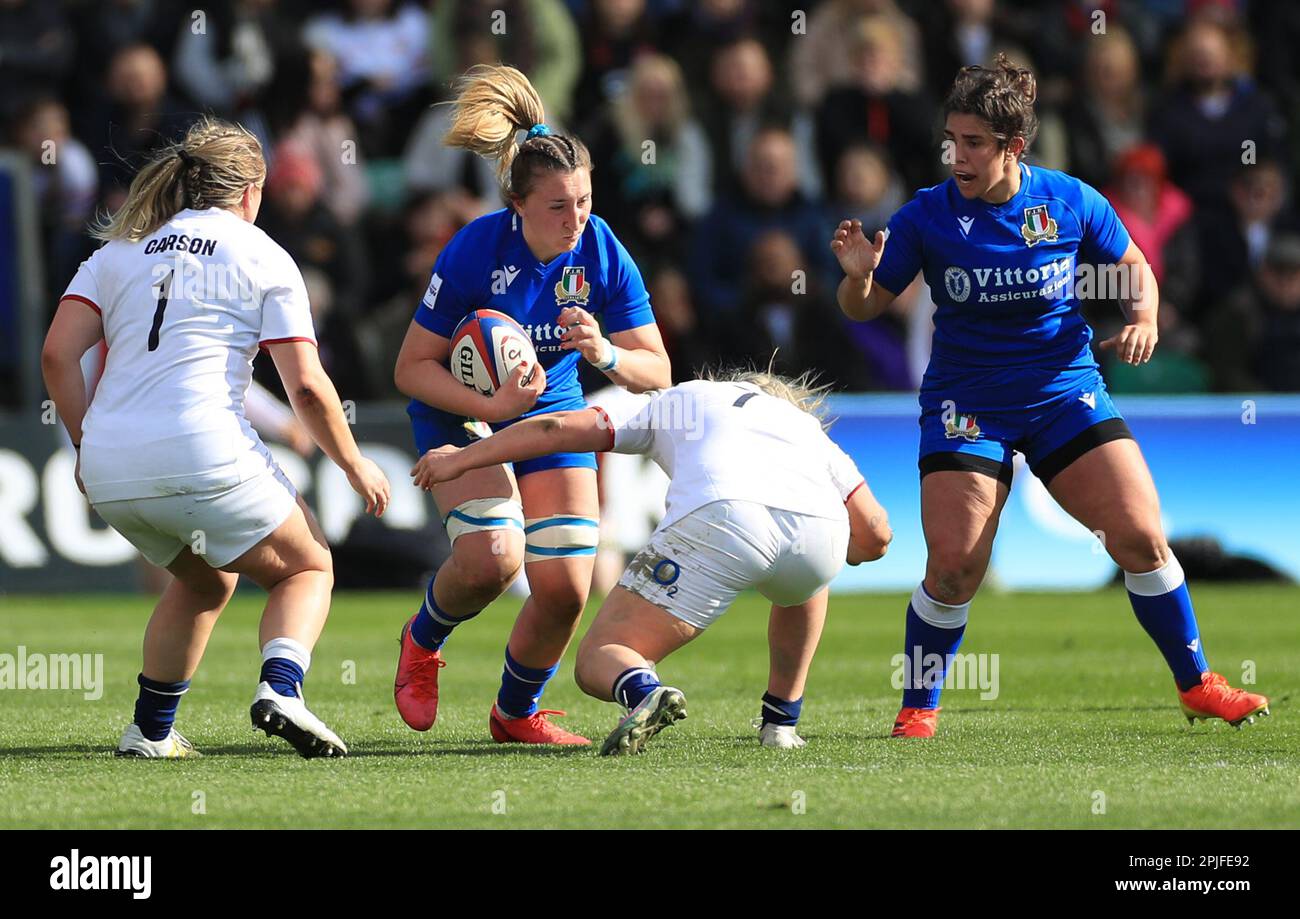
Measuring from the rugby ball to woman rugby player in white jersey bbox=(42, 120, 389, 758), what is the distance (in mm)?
735

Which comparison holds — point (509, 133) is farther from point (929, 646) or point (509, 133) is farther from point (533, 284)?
point (929, 646)

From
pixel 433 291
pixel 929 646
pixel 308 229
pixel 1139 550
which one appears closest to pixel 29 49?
pixel 308 229

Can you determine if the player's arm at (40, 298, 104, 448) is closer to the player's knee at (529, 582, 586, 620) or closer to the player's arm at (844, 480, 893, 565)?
the player's knee at (529, 582, 586, 620)

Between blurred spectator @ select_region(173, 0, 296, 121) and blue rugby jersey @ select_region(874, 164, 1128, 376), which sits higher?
blurred spectator @ select_region(173, 0, 296, 121)

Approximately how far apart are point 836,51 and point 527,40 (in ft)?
7.94

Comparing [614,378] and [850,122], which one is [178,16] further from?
[614,378]

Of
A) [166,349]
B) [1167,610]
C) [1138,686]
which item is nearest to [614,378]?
[166,349]

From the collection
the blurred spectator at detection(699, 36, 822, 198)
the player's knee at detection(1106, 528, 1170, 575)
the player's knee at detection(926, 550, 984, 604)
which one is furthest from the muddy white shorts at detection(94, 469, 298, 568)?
the blurred spectator at detection(699, 36, 822, 198)

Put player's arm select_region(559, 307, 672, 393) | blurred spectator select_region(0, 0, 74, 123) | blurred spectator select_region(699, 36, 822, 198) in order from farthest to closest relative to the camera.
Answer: blurred spectator select_region(0, 0, 74, 123) → blurred spectator select_region(699, 36, 822, 198) → player's arm select_region(559, 307, 672, 393)

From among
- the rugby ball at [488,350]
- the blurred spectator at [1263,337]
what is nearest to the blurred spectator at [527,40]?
the blurred spectator at [1263,337]

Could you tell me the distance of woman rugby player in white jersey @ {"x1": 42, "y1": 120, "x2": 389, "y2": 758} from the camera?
582 cm

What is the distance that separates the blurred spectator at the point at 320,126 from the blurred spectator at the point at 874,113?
3.62 m

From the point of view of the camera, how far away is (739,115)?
49.9 feet

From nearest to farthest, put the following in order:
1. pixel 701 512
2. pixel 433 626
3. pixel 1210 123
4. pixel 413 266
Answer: pixel 701 512 < pixel 433 626 < pixel 413 266 < pixel 1210 123
